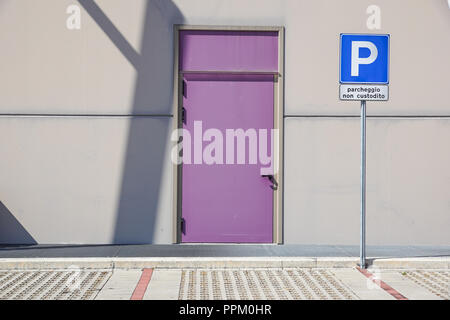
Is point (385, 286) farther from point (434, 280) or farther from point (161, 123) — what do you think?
point (161, 123)

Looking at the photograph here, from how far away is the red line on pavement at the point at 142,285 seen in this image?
705cm

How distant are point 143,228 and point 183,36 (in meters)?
3.18

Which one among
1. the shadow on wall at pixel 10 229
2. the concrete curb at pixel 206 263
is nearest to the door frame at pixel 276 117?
the concrete curb at pixel 206 263

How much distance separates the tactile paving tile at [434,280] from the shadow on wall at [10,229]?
19.5 feet

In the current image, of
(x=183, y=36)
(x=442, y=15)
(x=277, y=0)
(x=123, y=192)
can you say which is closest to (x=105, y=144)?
(x=123, y=192)

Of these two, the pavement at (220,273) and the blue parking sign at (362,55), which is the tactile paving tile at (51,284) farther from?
the blue parking sign at (362,55)

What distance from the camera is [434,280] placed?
8.09 m

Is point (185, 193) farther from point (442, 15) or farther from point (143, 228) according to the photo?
point (442, 15)

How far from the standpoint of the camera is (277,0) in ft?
34.4

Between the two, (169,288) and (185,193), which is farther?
(185,193)

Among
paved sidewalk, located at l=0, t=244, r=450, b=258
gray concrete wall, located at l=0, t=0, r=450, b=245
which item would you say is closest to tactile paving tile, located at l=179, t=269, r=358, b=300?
paved sidewalk, located at l=0, t=244, r=450, b=258

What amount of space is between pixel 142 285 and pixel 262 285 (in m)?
1.43

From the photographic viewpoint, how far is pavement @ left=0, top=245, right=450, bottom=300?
285 inches
